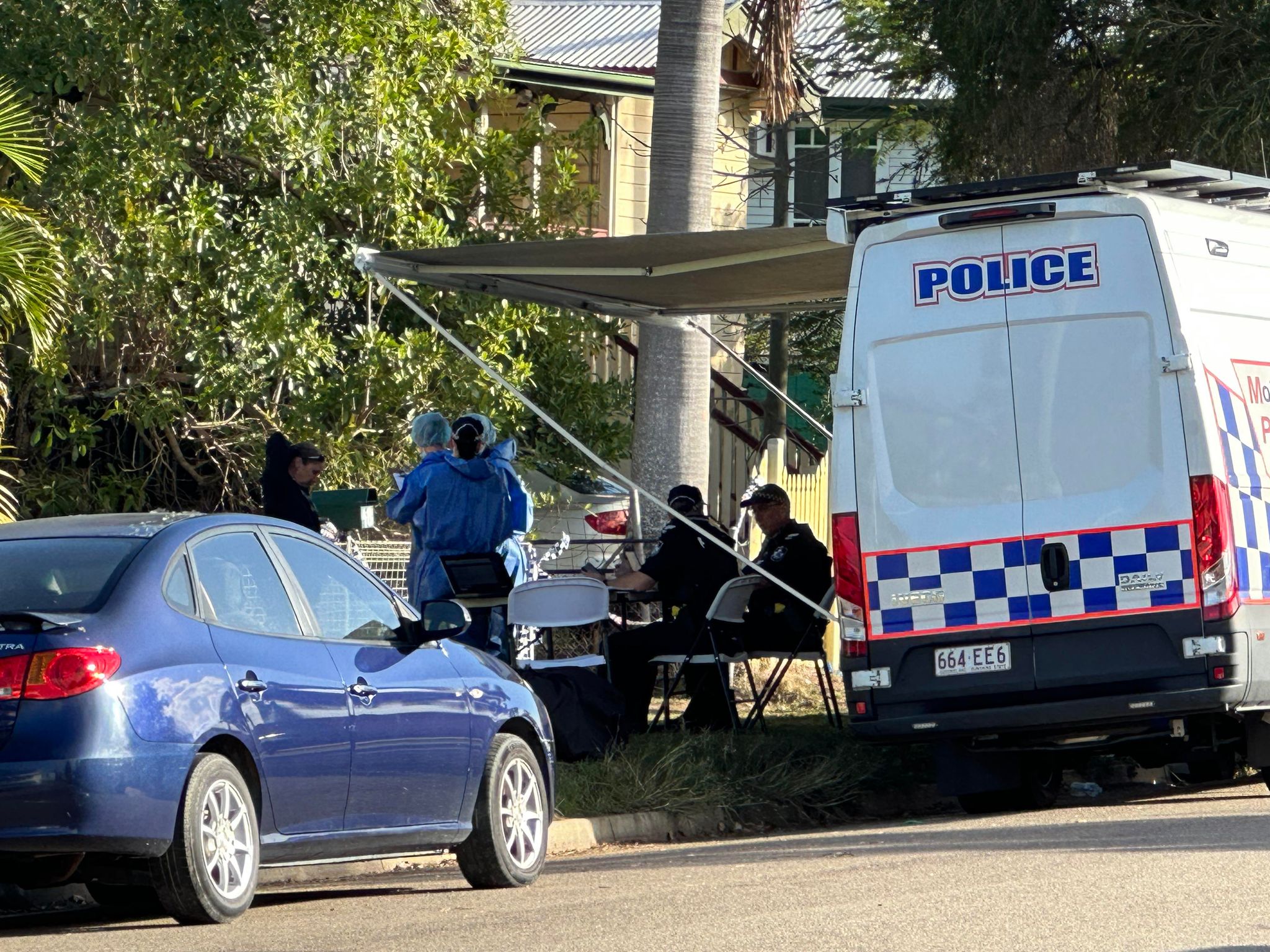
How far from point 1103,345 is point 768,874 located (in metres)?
2.95

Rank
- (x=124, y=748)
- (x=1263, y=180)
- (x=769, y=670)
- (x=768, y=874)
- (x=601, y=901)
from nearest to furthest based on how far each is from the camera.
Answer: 1. (x=124, y=748)
2. (x=601, y=901)
3. (x=768, y=874)
4. (x=1263, y=180)
5. (x=769, y=670)

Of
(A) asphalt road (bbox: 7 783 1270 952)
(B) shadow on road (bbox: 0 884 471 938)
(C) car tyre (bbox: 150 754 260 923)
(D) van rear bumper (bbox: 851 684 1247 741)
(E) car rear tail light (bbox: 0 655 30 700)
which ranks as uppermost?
(E) car rear tail light (bbox: 0 655 30 700)

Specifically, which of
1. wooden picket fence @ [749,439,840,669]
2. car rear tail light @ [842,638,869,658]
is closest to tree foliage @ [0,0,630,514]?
wooden picket fence @ [749,439,840,669]

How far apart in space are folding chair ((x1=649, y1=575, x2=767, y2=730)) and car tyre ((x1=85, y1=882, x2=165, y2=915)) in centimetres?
429

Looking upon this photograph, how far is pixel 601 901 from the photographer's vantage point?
7547mm

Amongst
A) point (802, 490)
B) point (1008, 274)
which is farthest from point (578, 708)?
point (802, 490)

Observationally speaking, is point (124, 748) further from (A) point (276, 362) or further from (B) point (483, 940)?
(A) point (276, 362)

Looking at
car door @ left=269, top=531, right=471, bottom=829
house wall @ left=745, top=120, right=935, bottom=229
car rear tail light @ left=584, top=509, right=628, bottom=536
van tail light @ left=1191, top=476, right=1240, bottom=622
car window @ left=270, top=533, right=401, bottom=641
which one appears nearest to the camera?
car door @ left=269, top=531, right=471, bottom=829

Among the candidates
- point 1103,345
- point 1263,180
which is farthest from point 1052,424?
point 1263,180

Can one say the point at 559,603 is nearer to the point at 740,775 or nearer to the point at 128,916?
the point at 740,775

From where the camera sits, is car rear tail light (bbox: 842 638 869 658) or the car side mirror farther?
car rear tail light (bbox: 842 638 869 658)

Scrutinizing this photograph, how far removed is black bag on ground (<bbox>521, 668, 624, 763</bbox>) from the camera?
35.2ft

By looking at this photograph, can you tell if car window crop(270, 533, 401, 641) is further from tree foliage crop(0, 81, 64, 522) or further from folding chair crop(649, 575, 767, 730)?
tree foliage crop(0, 81, 64, 522)

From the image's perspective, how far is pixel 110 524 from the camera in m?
7.27
